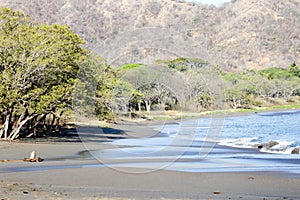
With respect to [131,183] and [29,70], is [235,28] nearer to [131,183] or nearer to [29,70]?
[29,70]

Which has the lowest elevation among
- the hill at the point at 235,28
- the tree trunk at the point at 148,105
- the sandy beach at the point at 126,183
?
the sandy beach at the point at 126,183

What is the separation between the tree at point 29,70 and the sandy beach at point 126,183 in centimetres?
761

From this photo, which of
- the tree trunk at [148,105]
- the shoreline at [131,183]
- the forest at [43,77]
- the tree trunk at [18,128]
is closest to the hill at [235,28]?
the tree trunk at [148,105]

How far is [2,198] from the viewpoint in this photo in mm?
9812

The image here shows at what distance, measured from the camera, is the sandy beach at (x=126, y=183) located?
420 inches

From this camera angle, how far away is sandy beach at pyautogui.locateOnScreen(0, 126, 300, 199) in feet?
35.0

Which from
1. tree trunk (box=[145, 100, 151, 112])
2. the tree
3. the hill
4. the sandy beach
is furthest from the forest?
the hill

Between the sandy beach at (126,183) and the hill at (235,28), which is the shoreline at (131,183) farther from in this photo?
the hill at (235,28)

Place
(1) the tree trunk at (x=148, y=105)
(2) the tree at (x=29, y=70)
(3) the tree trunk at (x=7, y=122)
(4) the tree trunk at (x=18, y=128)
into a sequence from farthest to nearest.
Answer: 1. (1) the tree trunk at (x=148, y=105)
2. (4) the tree trunk at (x=18, y=128)
3. (3) the tree trunk at (x=7, y=122)
4. (2) the tree at (x=29, y=70)

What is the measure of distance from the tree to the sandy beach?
25.0 feet

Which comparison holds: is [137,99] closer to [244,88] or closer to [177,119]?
[177,119]

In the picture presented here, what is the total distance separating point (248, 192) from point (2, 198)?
5357 mm

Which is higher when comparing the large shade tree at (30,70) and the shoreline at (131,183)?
the large shade tree at (30,70)

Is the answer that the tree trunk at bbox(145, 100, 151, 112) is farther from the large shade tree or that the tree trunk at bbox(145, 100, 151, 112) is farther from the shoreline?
the shoreline
